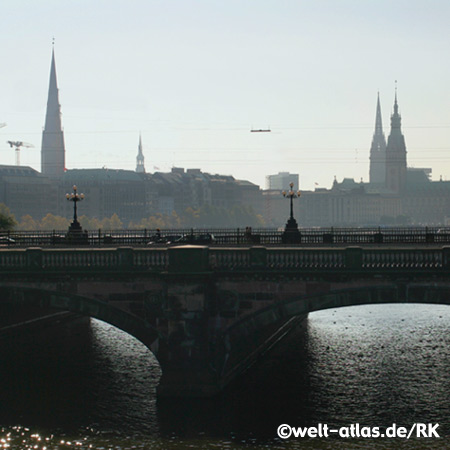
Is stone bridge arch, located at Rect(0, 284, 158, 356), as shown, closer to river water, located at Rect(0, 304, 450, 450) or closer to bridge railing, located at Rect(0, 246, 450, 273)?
bridge railing, located at Rect(0, 246, 450, 273)

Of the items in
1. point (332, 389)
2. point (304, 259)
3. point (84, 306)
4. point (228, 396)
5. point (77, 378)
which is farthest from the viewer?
point (77, 378)

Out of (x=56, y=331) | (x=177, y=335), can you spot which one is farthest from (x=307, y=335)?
(x=177, y=335)

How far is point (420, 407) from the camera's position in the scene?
33875 millimetres

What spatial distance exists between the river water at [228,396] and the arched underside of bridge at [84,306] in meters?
3.05

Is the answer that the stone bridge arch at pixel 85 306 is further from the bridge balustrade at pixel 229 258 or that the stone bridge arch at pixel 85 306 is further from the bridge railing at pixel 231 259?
the bridge balustrade at pixel 229 258

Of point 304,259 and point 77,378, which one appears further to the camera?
point 77,378

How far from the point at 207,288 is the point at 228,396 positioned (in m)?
4.71

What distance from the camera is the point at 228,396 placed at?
34.8 metres

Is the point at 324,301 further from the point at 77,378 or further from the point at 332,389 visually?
the point at 77,378

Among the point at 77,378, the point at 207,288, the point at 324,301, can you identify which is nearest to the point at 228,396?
the point at 207,288

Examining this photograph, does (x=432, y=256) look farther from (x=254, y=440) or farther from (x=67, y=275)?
(x=67, y=275)

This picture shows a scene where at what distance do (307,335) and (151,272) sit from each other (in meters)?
21.0

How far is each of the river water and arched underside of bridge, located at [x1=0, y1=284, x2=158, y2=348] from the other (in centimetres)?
305

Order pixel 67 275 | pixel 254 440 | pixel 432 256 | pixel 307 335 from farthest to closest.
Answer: pixel 307 335 → pixel 67 275 → pixel 432 256 → pixel 254 440
